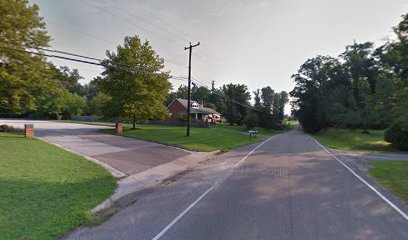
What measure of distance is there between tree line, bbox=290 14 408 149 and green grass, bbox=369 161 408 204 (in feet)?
37.4

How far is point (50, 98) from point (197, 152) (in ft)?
41.2

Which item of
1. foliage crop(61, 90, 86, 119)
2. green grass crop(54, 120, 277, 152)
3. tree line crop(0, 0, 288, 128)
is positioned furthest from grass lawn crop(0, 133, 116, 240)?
foliage crop(61, 90, 86, 119)

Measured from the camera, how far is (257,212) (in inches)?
210

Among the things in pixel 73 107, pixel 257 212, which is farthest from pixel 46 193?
pixel 73 107

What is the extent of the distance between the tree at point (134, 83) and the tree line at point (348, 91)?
2310 centimetres

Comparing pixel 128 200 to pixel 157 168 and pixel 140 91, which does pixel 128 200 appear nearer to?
pixel 157 168

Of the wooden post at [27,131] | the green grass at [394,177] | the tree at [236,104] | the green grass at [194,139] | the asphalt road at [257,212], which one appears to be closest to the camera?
the asphalt road at [257,212]

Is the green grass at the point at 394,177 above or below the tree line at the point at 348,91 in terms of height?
below

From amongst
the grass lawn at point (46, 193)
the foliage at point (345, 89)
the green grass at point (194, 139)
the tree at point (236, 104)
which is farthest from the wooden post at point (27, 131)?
the tree at point (236, 104)

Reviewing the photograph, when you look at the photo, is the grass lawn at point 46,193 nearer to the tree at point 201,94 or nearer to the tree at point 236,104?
the tree at point 236,104

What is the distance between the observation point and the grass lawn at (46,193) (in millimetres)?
4395

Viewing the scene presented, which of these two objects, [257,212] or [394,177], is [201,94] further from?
[257,212]

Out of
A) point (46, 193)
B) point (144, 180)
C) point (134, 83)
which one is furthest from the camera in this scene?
point (134, 83)

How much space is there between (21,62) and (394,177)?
2186 centimetres
